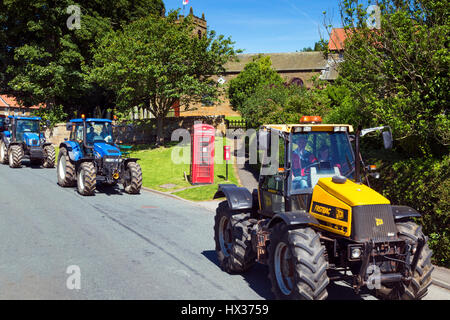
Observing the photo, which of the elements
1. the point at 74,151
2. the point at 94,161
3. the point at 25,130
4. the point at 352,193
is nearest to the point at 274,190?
the point at 352,193

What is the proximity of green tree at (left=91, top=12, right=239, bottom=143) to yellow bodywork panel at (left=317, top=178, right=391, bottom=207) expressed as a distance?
22.2 metres

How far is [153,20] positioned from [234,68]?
37380mm

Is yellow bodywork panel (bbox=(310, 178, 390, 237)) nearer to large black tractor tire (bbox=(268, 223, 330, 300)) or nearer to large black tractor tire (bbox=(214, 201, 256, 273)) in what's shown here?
large black tractor tire (bbox=(268, 223, 330, 300))

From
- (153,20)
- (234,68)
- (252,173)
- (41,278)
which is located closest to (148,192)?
(252,173)

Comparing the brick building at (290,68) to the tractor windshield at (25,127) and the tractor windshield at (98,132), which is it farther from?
the tractor windshield at (98,132)

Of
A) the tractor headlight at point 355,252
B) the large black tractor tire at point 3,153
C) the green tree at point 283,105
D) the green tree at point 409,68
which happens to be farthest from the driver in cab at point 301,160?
the large black tractor tire at point 3,153

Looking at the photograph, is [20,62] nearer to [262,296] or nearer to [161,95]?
[161,95]

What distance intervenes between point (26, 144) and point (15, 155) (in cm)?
102

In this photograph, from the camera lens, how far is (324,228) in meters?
6.14

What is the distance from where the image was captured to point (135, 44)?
27547mm

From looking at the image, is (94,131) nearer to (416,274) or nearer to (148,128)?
(416,274)

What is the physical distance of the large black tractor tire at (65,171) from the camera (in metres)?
17.5

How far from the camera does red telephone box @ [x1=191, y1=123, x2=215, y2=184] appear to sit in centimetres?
1888

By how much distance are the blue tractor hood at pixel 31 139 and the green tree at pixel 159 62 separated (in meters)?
6.24
